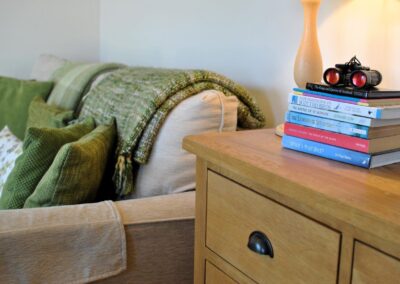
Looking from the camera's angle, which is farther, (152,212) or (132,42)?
(132,42)

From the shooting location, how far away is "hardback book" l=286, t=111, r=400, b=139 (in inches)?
32.1

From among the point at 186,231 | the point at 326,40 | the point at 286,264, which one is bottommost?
the point at 186,231

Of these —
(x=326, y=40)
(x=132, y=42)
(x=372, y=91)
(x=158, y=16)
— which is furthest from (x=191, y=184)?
(x=132, y=42)

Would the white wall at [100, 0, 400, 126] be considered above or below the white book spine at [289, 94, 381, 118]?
above

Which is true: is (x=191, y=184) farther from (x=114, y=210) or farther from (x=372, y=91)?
(x=372, y=91)

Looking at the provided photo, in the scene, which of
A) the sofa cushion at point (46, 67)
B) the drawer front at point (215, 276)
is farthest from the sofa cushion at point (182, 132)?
the sofa cushion at point (46, 67)

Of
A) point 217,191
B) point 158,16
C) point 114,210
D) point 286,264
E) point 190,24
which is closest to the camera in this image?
point 286,264

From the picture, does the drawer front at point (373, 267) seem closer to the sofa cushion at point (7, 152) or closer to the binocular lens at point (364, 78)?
the binocular lens at point (364, 78)

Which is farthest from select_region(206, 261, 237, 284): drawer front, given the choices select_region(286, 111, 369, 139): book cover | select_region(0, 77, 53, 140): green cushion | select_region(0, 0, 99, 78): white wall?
select_region(0, 0, 99, 78): white wall

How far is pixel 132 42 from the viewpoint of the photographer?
8.36ft

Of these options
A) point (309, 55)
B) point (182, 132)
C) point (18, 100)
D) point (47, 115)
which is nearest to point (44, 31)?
point (18, 100)

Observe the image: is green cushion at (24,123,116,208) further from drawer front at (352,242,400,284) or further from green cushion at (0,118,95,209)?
drawer front at (352,242,400,284)

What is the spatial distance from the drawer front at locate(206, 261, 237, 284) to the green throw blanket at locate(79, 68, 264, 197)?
47 cm

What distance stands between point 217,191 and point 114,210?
34cm
